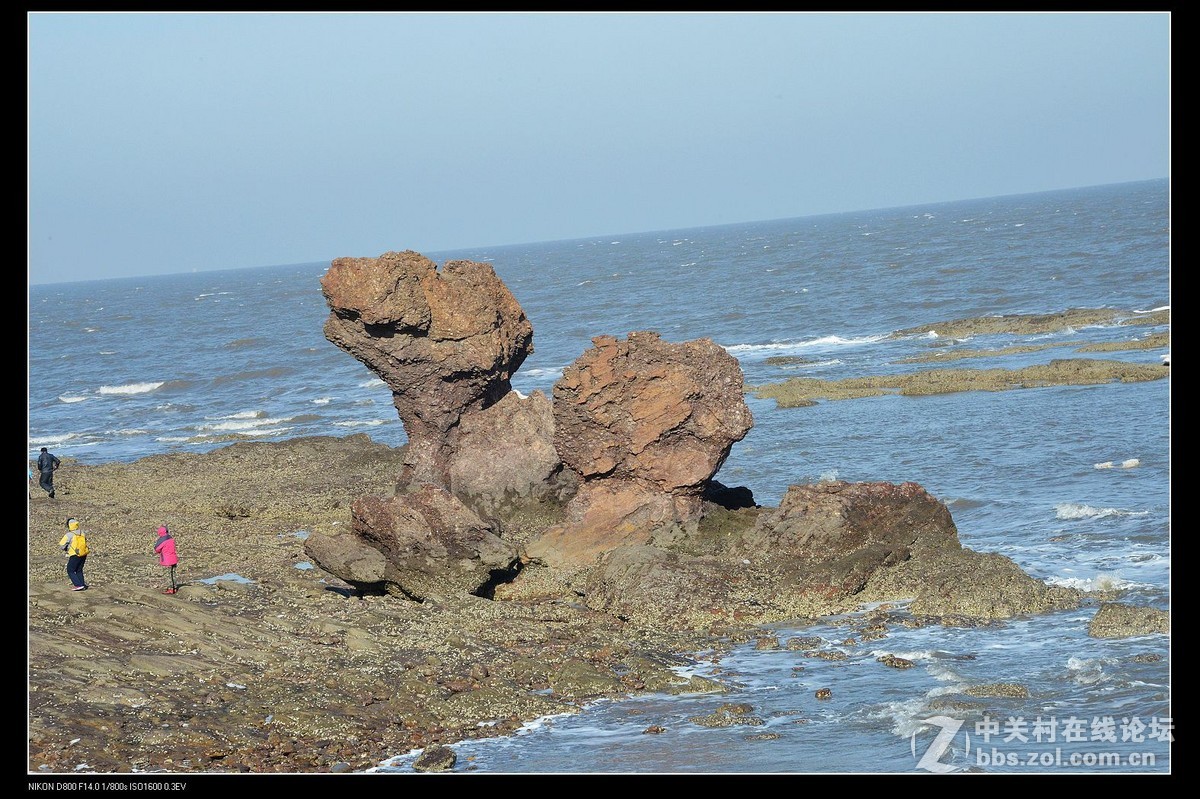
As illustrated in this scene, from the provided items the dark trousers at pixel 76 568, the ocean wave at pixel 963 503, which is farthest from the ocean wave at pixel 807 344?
the dark trousers at pixel 76 568

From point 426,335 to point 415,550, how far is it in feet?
26.5

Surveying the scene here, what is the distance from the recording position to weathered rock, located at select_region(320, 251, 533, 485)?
93.8 ft

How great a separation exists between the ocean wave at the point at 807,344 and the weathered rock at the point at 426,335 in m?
36.0

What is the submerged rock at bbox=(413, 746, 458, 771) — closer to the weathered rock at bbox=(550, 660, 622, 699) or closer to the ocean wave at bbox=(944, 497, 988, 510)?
the weathered rock at bbox=(550, 660, 622, 699)

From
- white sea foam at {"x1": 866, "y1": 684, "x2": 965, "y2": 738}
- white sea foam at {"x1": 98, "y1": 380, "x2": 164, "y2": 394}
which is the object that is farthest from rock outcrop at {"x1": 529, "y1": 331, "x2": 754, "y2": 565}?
white sea foam at {"x1": 98, "y1": 380, "x2": 164, "y2": 394}

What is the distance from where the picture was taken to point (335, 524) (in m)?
29.2

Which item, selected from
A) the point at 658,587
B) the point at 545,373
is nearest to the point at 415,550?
the point at 658,587

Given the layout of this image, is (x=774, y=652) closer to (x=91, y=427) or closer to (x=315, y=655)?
(x=315, y=655)

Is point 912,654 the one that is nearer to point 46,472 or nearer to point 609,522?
point 609,522

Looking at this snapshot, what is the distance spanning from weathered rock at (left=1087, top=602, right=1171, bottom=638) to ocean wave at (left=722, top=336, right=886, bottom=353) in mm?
45228

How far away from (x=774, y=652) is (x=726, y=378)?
296 inches

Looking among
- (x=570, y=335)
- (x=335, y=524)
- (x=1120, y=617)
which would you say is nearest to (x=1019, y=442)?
(x=1120, y=617)

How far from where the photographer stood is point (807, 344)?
218 ft

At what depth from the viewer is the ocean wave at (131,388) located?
69.4 meters
